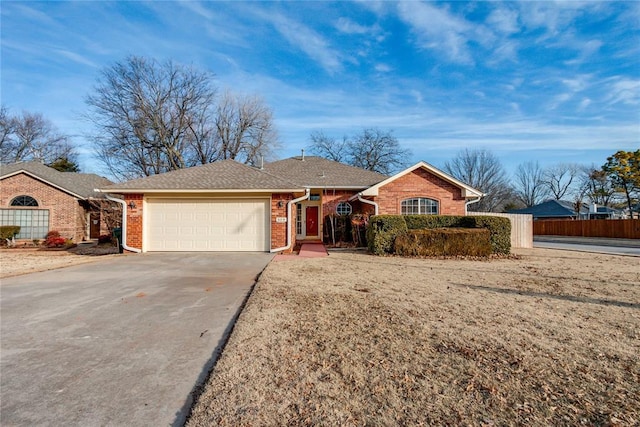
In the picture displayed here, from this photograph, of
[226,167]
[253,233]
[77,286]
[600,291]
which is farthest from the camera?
[226,167]

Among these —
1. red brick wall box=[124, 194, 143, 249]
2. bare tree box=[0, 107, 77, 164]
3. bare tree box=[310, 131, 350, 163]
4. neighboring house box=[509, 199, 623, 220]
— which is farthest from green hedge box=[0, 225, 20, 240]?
neighboring house box=[509, 199, 623, 220]

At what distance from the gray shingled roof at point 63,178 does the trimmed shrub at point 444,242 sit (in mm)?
18546

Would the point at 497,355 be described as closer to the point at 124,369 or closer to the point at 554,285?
the point at 124,369

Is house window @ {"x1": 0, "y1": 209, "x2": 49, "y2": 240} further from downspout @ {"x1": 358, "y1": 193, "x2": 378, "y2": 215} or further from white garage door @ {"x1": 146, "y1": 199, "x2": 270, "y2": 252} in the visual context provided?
downspout @ {"x1": 358, "y1": 193, "x2": 378, "y2": 215}

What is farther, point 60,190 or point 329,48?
point 60,190

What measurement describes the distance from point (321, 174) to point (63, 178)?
54.4ft

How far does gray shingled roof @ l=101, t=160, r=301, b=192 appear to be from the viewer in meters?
12.3

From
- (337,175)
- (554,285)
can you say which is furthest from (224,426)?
(337,175)

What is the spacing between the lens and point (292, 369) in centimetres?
294

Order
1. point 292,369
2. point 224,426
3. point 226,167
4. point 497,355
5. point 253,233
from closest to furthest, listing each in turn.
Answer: point 224,426 < point 292,369 < point 497,355 < point 253,233 < point 226,167

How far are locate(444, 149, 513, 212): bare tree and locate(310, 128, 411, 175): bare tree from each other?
36.7 feet

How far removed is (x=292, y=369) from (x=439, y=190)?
45.3 ft

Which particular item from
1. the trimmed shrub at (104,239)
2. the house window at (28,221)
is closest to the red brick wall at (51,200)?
the house window at (28,221)

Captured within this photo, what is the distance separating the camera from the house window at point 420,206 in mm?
15156
